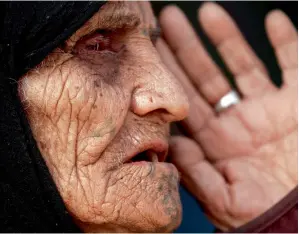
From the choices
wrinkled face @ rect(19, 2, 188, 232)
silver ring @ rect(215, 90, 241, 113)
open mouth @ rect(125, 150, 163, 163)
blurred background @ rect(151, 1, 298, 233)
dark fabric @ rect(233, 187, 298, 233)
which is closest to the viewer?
wrinkled face @ rect(19, 2, 188, 232)

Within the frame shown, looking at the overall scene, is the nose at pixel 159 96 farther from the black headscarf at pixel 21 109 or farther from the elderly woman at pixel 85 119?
the black headscarf at pixel 21 109

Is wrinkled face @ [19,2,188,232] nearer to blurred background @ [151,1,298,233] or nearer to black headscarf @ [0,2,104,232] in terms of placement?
black headscarf @ [0,2,104,232]

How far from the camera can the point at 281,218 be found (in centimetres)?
180

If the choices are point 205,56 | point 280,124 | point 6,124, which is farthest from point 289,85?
point 6,124

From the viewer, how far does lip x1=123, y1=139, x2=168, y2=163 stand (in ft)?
4.95

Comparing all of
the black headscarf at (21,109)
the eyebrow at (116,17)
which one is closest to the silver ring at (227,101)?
the eyebrow at (116,17)

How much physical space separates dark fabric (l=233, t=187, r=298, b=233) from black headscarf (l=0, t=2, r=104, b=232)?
67 cm

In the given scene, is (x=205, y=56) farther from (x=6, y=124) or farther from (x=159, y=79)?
(x=6, y=124)

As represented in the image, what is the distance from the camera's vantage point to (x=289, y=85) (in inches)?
80.9

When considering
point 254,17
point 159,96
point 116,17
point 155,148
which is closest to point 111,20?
point 116,17

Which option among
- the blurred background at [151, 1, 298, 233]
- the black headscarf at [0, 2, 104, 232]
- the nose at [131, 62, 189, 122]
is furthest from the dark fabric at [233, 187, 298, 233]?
the blurred background at [151, 1, 298, 233]

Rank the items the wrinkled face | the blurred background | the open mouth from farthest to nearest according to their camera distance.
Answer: the blurred background → the open mouth → the wrinkled face

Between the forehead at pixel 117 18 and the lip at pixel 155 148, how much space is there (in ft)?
1.05

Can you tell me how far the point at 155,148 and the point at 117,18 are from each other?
373mm
